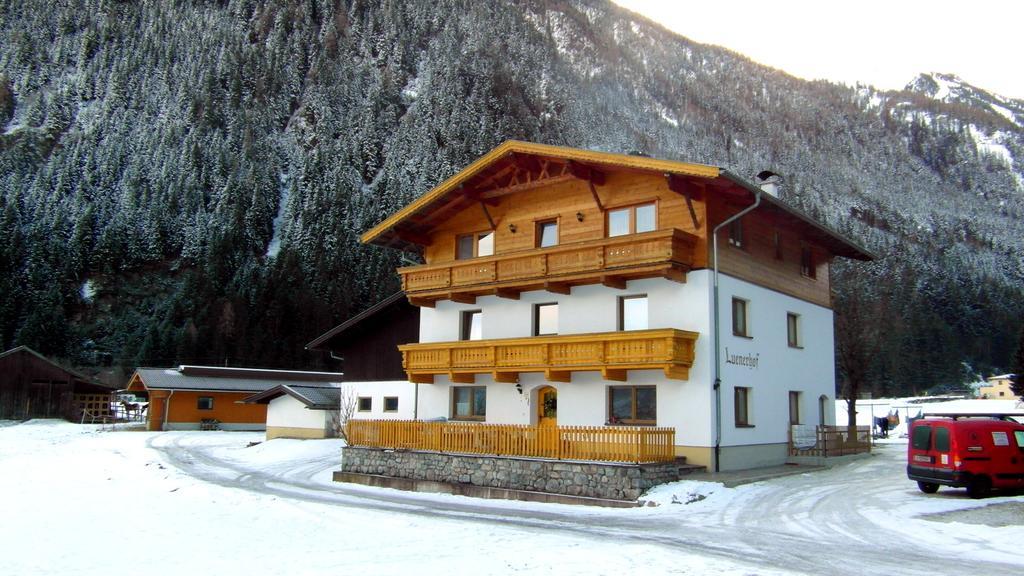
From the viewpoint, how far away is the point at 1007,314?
430 feet

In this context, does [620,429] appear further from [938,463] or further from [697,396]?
[938,463]

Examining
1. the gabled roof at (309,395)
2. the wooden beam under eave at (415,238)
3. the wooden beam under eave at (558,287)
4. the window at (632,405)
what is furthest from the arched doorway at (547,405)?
the gabled roof at (309,395)

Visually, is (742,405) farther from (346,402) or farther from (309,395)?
(309,395)

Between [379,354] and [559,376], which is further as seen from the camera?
[379,354]

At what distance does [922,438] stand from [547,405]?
11177 mm

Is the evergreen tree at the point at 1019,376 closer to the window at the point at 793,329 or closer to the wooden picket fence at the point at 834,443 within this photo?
the wooden picket fence at the point at 834,443

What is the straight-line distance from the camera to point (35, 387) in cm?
5588

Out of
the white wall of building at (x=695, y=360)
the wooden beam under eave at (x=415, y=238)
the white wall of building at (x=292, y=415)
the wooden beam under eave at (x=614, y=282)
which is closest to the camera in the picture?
the white wall of building at (x=695, y=360)

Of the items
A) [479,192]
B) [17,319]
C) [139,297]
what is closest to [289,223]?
[139,297]

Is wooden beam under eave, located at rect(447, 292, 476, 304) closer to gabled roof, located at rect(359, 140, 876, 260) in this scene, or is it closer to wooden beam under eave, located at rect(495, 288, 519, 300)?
wooden beam under eave, located at rect(495, 288, 519, 300)

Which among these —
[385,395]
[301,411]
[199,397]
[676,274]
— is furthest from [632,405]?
[199,397]

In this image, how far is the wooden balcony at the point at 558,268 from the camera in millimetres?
21688

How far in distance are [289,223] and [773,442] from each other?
11632 centimetres

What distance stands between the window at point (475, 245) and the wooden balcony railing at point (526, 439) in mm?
6949
